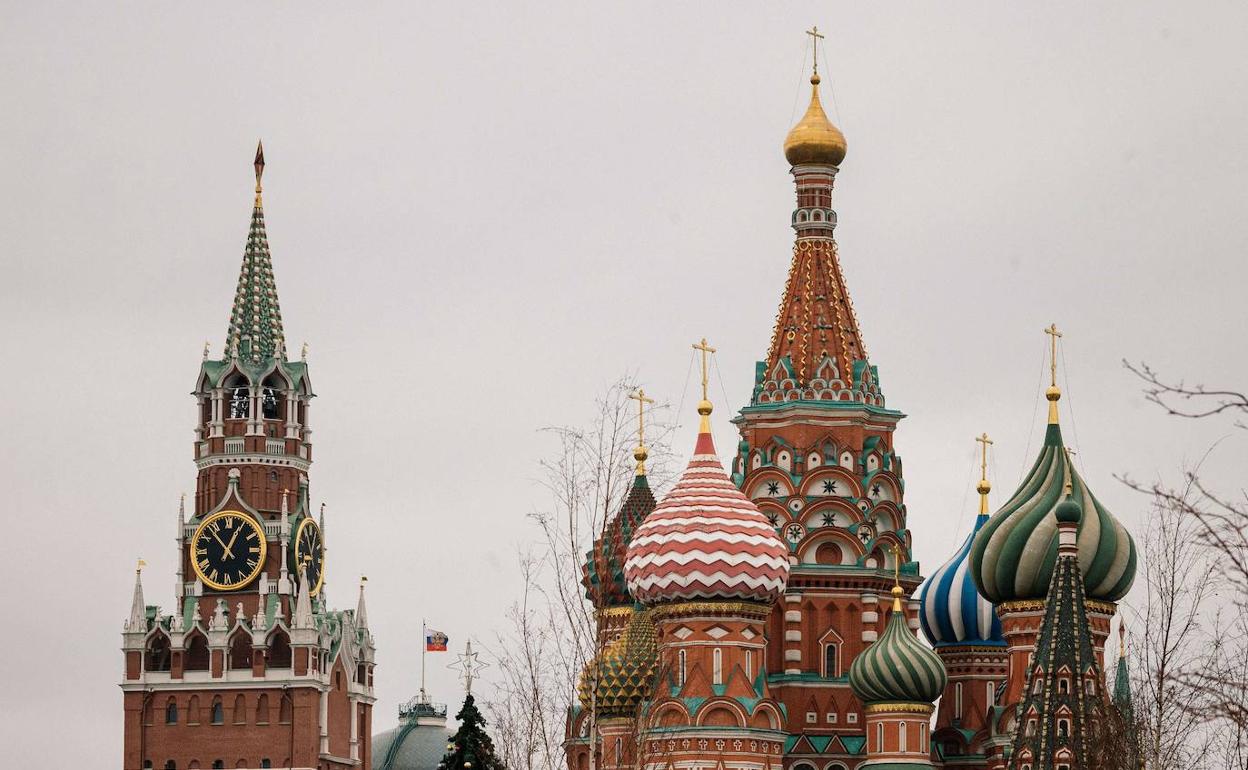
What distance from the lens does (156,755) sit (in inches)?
3666

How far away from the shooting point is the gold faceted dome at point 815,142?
5856 cm

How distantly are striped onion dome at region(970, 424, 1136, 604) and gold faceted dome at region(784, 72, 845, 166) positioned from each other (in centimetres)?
847

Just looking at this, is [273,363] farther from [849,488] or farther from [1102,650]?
[1102,650]

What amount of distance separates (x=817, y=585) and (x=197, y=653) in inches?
1635

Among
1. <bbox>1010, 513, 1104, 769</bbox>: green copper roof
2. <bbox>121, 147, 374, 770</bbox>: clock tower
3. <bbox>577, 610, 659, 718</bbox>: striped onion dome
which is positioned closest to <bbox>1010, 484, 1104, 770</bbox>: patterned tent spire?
<bbox>1010, 513, 1104, 769</bbox>: green copper roof

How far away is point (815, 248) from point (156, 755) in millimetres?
41038

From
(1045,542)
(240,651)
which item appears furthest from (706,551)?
(240,651)

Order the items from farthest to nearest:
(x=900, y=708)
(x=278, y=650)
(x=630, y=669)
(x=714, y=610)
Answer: (x=278, y=650) < (x=630, y=669) < (x=714, y=610) < (x=900, y=708)

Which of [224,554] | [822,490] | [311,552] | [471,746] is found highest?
[311,552]

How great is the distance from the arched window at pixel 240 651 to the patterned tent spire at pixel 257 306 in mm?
8886

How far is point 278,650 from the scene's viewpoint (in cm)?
9431

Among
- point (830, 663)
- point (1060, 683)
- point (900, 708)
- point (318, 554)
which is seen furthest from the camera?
point (318, 554)

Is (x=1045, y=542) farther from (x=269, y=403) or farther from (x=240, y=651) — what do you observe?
(x=269, y=403)

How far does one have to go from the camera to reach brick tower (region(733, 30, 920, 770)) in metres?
56.4
